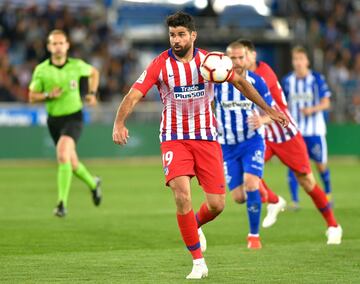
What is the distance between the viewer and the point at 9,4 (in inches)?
1171

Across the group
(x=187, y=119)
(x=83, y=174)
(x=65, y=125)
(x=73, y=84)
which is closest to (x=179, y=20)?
(x=187, y=119)

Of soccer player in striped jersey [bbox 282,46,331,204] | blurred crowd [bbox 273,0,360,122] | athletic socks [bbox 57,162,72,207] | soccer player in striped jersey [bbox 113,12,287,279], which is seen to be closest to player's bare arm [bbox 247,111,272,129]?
soccer player in striped jersey [bbox 113,12,287,279]

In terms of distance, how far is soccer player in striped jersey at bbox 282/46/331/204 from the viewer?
625 inches

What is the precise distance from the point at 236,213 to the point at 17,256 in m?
5.67

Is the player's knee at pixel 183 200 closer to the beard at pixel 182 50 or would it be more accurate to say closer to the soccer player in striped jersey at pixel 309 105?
the beard at pixel 182 50

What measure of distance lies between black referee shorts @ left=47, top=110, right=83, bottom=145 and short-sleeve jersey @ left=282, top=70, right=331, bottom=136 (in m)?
3.67

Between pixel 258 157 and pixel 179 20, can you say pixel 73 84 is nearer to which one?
pixel 258 157

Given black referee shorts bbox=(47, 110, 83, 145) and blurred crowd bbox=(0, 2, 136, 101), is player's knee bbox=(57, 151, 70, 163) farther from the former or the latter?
blurred crowd bbox=(0, 2, 136, 101)

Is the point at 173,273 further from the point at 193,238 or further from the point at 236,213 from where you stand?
the point at 236,213

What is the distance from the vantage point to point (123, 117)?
8.34 meters

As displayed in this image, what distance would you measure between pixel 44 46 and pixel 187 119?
20178 mm

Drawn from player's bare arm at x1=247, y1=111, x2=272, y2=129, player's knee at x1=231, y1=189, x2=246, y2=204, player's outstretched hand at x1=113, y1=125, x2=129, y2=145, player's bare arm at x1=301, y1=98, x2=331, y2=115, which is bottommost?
player's knee at x1=231, y1=189, x2=246, y2=204

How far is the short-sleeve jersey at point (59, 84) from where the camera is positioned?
14492mm

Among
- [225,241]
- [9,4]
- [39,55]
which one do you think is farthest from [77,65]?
[9,4]
